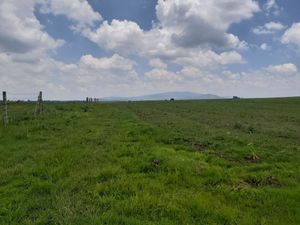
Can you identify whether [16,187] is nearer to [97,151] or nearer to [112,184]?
[112,184]

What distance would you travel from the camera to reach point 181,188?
7648mm

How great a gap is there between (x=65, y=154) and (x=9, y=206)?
4.32 m

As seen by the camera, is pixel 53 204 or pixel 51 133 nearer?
pixel 53 204

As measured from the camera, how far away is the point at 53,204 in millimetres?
6473

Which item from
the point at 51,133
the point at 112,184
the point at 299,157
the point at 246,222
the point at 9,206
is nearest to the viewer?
the point at 246,222

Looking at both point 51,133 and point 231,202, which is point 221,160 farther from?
point 51,133

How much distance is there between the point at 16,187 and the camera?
25.6 feet

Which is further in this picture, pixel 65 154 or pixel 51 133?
pixel 51 133

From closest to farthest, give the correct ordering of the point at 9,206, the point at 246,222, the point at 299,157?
the point at 246,222 < the point at 9,206 < the point at 299,157

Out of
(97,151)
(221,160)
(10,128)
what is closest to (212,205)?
(221,160)

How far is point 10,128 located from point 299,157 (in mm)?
14362

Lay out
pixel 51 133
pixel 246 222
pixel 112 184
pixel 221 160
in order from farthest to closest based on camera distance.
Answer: pixel 51 133 < pixel 221 160 < pixel 112 184 < pixel 246 222

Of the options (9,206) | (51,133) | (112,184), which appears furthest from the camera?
(51,133)

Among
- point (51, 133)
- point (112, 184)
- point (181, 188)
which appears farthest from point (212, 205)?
point (51, 133)
